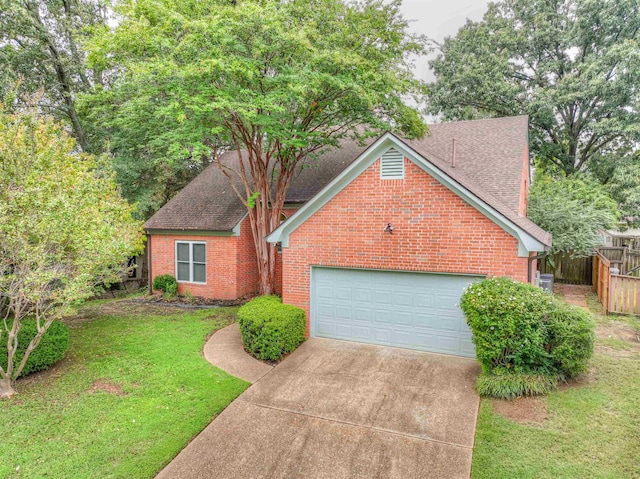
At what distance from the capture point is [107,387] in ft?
22.8

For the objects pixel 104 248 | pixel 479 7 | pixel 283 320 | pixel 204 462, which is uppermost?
pixel 479 7

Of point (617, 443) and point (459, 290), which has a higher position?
point (459, 290)

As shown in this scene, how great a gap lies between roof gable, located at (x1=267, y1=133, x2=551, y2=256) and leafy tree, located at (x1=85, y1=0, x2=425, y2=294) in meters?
1.63

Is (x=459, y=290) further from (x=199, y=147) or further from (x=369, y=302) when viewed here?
(x=199, y=147)

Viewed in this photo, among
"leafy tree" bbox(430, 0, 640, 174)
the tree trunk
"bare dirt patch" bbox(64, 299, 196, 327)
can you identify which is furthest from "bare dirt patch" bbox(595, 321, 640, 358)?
"bare dirt patch" bbox(64, 299, 196, 327)

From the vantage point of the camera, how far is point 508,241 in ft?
25.2

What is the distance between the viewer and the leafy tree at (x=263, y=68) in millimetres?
8727

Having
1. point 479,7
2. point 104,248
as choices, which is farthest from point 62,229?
point 479,7

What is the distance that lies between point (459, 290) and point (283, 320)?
4020mm

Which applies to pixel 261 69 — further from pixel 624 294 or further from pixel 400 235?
pixel 624 294

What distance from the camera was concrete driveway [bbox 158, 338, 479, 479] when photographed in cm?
486

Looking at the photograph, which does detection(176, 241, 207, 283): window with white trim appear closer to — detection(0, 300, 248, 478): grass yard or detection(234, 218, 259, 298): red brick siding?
detection(234, 218, 259, 298): red brick siding

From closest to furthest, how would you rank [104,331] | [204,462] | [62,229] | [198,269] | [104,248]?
[204,462]
[62,229]
[104,248]
[104,331]
[198,269]

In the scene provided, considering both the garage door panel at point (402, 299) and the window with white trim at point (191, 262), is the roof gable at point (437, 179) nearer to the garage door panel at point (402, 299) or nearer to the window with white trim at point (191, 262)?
the garage door panel at point (402, 299)
